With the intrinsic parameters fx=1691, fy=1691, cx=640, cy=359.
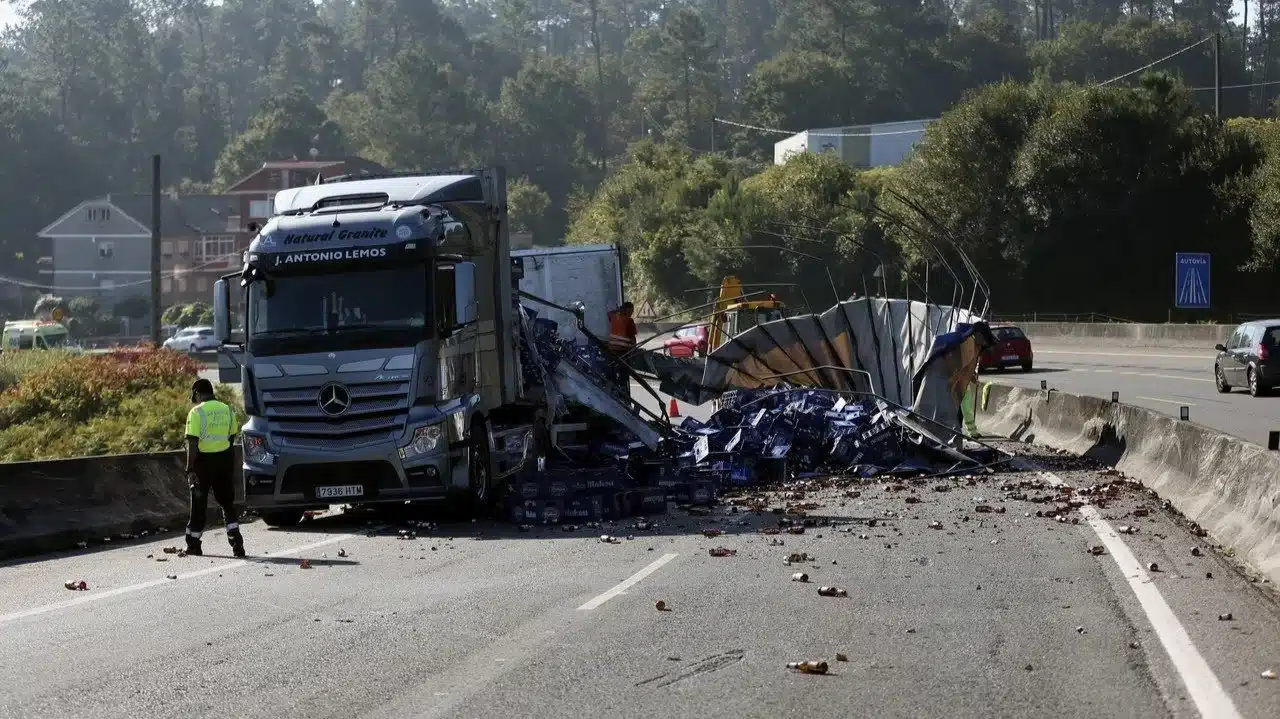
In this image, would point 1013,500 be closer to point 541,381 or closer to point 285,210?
point 541,381

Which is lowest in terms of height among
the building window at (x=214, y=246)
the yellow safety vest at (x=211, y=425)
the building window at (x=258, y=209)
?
the yellow safety vest at (x=211, y=425)

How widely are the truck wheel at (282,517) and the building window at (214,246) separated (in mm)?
112927

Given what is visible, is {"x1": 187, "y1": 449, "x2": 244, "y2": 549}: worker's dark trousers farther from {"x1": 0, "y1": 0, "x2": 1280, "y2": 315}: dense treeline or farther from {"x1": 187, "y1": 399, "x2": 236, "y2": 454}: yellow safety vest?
{"x1": 0, "y1": 0, "x2": 1280, "y2": 315}: dense treeline

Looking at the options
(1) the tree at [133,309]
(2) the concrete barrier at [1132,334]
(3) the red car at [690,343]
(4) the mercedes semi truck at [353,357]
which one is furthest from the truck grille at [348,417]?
(1) the tree at [133,309]

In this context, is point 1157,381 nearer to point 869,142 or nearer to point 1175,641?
point 1175,641

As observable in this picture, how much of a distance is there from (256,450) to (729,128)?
13333cm

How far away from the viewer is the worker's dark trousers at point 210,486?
15.1 m

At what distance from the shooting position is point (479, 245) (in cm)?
1819

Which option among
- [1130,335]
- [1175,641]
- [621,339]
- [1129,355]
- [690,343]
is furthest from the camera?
[1130,335]

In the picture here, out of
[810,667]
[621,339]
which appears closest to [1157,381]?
[621,339]

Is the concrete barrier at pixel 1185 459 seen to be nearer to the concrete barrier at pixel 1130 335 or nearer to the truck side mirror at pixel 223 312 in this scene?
the truck side mirror at pixel 223 312

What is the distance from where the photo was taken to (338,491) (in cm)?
1661

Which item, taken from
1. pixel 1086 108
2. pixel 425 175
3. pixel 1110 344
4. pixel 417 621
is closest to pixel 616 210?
pixel 1086 108

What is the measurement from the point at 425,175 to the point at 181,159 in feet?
538
